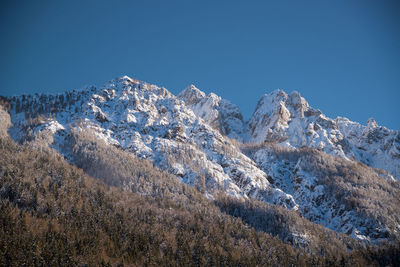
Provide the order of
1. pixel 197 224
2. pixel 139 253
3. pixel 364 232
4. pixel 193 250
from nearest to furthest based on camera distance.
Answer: pixel 139 253, pixel 193 250, pixel 197 224, pixel 364 232

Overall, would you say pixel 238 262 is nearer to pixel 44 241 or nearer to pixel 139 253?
pixel 139 253

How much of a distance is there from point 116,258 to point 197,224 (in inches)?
1826

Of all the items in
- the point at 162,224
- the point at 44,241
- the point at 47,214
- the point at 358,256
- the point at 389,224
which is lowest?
the point at 44,241

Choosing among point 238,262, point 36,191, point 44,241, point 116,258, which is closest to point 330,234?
point 238,262

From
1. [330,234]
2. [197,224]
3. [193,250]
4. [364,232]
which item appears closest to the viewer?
[193,250]

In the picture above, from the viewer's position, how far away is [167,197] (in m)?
173

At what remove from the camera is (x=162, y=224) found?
139m

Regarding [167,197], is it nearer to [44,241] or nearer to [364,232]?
[44,241]

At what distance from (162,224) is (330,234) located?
10446 cm

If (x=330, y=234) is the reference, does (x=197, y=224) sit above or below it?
below

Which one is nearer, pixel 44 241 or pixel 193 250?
pixel 44 241

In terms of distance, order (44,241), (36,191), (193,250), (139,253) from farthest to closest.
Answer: (36,191), (193,250), (139,253), (44,241)

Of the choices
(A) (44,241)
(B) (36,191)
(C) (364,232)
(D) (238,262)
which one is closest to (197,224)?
(D) (238,262)

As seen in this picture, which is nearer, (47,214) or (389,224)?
(47,214)
